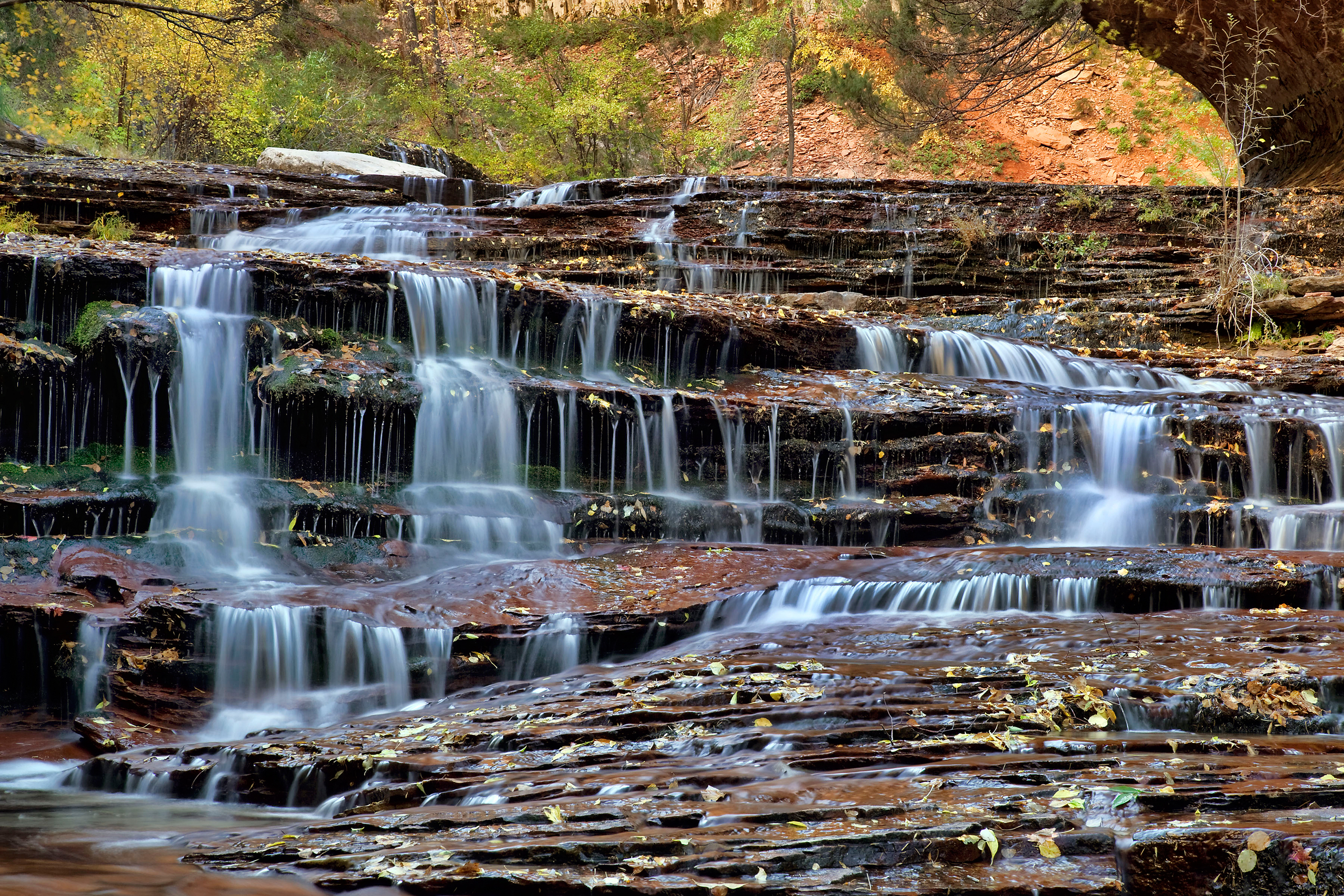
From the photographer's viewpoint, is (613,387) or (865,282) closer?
(613,387)

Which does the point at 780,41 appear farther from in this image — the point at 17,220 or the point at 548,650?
the point at 548,650

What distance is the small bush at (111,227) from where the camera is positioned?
510 inches

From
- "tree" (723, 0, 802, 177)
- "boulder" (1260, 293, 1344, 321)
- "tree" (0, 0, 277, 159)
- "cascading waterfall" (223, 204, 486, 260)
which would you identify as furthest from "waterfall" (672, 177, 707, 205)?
"tree" (0, 0, 277, 159)

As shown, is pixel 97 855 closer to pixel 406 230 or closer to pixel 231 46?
pixel 406 230

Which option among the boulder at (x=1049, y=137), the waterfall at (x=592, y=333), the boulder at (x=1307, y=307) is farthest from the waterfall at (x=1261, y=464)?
the boulder at (x=1049, y=137)

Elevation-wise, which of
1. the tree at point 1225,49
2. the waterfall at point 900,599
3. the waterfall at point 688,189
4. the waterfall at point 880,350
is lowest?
the waterfall at point 900,599

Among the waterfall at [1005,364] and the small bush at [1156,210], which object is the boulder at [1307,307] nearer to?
the small bush at [1156,210]

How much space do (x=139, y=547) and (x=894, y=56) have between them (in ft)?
Result: 67.4

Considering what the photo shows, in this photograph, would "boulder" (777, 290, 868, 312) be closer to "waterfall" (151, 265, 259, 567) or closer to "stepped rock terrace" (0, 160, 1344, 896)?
"stepped rock terrace" (0, 160, 1344, 896)

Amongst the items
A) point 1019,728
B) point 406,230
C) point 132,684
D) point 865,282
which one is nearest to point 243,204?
point 406,230

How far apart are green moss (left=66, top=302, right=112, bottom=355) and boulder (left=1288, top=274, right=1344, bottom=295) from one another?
13928 millimetres

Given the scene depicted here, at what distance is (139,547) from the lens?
7336 mm

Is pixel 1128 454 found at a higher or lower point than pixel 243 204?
lower

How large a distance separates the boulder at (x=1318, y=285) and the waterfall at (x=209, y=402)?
12834 millimetres
